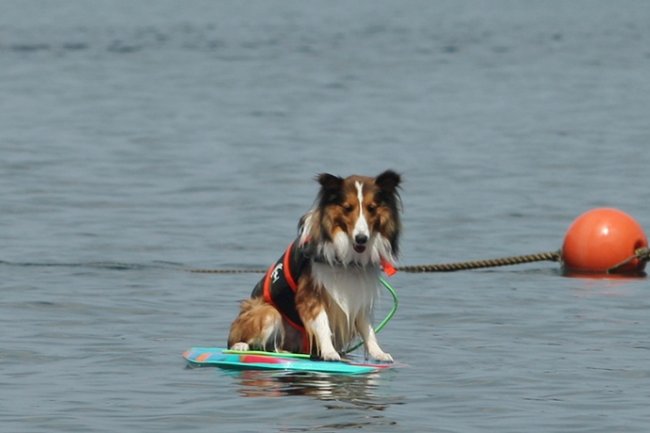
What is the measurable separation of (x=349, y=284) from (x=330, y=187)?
0.85 metres

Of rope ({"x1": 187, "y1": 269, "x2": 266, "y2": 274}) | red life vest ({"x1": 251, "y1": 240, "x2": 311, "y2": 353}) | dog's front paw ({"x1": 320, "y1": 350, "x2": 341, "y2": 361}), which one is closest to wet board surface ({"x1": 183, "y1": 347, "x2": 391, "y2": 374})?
dog's front paw ({"x1": 320, "y1": 350, "x2": 341, "y2": 361})

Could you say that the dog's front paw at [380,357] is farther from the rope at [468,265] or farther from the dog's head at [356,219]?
the rope at [468,265]

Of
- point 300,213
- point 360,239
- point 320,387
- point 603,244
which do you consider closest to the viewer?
point 360,239

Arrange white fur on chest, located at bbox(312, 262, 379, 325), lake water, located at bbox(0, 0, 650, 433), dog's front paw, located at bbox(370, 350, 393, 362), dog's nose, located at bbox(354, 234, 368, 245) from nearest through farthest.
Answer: dog's nose, located at bbox(354, 234, 368, 245), lake water, located at bbox(0, 0, 650, 433), white fur on chest, located at bbox(312, 262, 379, 325), dog's front paw, located at bbox(370, 350, 393, 362)

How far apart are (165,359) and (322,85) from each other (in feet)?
120

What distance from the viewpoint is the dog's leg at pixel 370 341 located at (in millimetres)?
13148

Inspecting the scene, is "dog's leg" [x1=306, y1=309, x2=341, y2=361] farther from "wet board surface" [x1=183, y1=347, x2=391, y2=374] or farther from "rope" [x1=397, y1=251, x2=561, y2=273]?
"rope" [x1=397, y1=251, x2=561, y2=273]

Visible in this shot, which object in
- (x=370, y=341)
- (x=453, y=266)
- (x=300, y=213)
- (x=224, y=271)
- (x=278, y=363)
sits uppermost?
(x=300, y=213)

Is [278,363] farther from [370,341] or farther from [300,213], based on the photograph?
[300,213]

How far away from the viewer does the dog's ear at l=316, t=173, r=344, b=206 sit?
1228 cm

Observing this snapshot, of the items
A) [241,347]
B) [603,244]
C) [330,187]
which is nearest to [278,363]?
[241,347]

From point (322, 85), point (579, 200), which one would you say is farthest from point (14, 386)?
point (322, 85)

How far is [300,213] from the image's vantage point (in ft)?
82.7

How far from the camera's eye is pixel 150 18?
8525 cm
